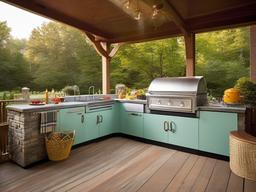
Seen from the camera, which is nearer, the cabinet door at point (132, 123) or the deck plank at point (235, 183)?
the deck plank at point (235, 183)

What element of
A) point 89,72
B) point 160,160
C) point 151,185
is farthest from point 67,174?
point 89,72

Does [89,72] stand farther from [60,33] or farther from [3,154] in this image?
[3,154]

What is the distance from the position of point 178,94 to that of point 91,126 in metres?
1.80

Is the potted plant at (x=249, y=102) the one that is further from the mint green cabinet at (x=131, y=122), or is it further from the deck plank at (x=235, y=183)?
the mint green cabinet at (x=131, y=122)

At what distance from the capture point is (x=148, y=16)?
368cm

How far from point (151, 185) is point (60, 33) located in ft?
27.3

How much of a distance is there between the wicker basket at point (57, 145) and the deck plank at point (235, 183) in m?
2.32

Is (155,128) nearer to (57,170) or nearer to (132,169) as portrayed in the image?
(132,169)

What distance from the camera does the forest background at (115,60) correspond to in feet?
24.7

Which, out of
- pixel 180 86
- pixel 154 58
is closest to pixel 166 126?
pixel 180 86

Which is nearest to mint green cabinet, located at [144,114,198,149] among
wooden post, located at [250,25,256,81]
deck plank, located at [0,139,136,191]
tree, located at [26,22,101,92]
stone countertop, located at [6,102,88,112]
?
deck plank, located at [0,139,136,191]

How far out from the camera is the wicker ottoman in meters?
2.31

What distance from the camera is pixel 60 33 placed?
8.83 metres

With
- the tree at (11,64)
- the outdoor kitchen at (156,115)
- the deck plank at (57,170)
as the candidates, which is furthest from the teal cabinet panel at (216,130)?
the tree at (11,64)
